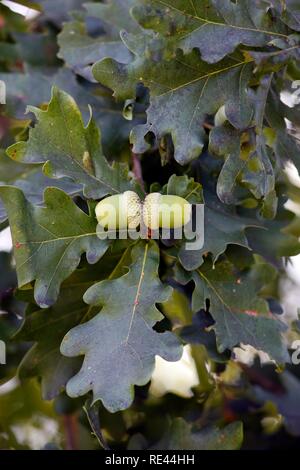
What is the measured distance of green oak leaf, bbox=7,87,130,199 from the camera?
2.93ft

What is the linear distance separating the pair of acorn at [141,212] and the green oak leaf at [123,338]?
6cm

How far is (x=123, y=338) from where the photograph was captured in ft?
2.80

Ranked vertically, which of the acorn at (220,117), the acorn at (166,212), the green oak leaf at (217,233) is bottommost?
the green oak leaf at (217,233)

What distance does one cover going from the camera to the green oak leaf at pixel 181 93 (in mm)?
874

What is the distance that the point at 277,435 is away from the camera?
1.41m

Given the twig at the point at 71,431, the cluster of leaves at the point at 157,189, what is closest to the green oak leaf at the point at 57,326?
the cluster of leaves at the point at 157,189

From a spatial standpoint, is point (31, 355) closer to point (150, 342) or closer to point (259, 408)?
point (150, 342)

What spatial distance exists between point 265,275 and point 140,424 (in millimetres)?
437

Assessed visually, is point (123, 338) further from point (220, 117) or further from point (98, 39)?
point (98, 39)

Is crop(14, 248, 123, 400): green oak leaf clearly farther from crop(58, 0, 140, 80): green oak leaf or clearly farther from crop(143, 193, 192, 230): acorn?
crop(58, 0, 140, 80): green oak leaf

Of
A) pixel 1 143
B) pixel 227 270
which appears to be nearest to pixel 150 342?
pixel 227 270

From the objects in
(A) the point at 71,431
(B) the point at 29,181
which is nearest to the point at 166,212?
(B) the point at 29,181

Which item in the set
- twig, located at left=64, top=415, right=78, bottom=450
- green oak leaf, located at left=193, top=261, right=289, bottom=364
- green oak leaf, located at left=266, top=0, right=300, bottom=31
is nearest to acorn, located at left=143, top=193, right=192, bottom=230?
green oak leaf, located at left=193, top=261, right=289, bottom=364

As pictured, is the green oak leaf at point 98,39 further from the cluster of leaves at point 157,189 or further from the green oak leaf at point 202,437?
the green oak leaf at point 202,437
